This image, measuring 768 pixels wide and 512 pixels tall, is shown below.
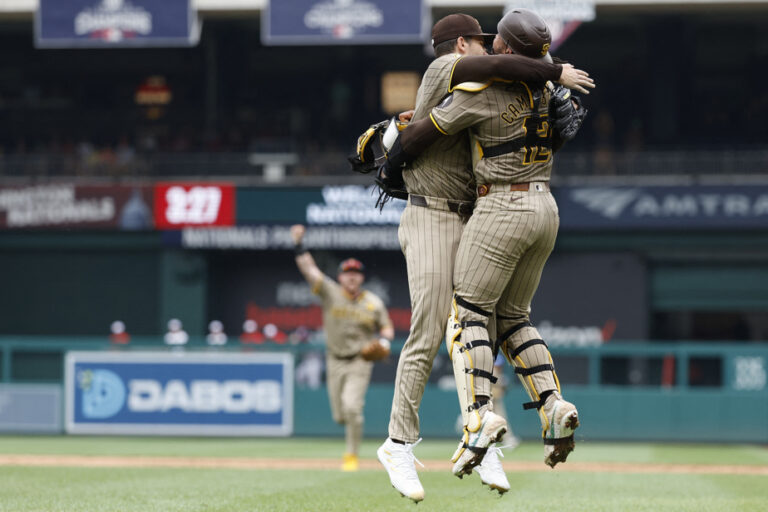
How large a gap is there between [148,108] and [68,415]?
1341cm

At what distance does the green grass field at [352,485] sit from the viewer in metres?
7.04

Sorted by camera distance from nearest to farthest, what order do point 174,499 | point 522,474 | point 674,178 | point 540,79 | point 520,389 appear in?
point 540,79, point 174,499, point 522,474, point 520,389, point 674,178

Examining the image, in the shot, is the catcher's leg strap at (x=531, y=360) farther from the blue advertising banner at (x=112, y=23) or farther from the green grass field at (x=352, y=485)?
the blue advertising banner at (x=112, y=23)

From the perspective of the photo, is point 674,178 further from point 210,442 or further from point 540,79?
point 540,79

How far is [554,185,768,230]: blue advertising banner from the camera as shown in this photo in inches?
939

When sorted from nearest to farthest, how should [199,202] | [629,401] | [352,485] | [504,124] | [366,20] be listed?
[504,124], [352,485], [629,401], [366,20], [199,202]

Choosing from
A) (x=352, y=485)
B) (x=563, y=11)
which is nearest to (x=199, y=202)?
(x=563, y=11)

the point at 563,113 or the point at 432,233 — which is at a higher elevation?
the point at 563,113

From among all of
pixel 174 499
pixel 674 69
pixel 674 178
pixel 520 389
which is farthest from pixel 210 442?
pixel 674 69

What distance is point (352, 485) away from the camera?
30.6 ft

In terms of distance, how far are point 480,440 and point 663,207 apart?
19.5 m

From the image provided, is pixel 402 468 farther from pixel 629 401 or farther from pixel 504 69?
pixel 629 401

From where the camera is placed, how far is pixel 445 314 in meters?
5.76

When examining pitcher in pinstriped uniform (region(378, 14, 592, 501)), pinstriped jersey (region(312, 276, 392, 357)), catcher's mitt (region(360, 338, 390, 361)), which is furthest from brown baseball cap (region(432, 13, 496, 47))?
pinstriped jersey (region(312, 276, 392, 357))
